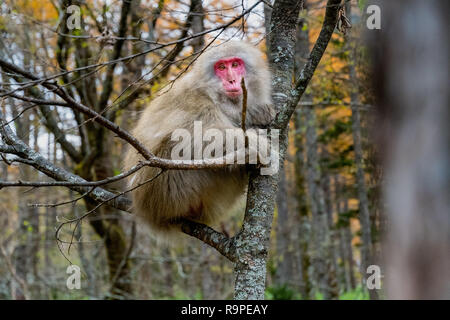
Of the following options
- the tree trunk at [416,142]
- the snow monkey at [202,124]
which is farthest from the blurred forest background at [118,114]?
the tree trunk at [416,142]

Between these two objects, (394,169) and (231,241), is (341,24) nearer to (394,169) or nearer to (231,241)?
(231,241)

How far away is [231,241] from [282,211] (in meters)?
13.4

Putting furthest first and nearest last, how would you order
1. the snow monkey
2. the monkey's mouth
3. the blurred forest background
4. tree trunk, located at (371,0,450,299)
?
1. the blurred forest background
2. the monkey's mouth
3. the snow monkey
4. tree trunk, located at (371,0,450,299)

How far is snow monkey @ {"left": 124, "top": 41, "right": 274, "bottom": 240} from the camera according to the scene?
408cm

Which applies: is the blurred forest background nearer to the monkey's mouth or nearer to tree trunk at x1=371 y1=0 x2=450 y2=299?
the monkey's mouth

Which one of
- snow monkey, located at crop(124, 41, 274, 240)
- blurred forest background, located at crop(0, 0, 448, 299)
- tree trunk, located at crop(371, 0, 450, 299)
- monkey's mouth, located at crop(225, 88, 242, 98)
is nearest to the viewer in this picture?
tree trunk, located at crop(371, 0, 450, 299)

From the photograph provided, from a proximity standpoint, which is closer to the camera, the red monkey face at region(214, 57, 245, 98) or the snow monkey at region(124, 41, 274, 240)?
the snow monkey at region(124, 41, 274, 240)

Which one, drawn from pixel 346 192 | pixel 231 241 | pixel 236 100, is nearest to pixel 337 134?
pixel 346 192

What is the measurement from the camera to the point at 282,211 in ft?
53.9

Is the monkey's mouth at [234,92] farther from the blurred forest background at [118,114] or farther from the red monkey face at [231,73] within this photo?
the blurred forest background at [118,114]

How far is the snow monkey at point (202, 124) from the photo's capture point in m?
4.08

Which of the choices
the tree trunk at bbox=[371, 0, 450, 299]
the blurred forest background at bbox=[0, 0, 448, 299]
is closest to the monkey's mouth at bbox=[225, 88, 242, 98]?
the blurred forest background at bbox=[0, 0, 448, 299]
